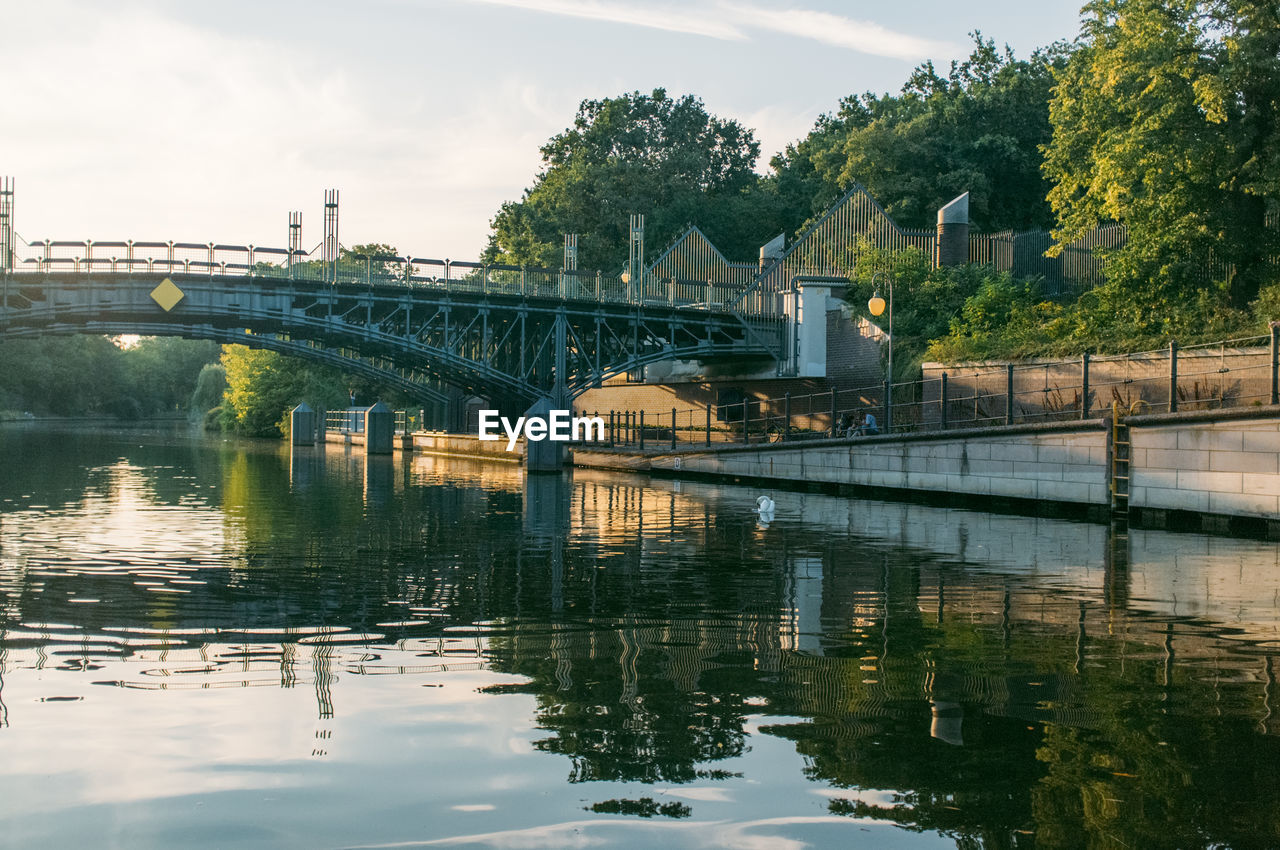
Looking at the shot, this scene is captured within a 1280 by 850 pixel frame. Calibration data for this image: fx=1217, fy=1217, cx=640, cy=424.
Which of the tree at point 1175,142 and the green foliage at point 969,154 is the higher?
the green foliage at point 969,154

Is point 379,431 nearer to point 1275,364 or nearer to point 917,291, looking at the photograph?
point 917,291

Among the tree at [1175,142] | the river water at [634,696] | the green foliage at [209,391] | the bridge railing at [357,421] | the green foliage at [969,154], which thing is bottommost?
the river water at [634,696]

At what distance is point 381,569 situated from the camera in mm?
14195

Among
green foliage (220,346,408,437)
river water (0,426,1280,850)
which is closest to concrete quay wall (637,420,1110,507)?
river water (0,426,1280,850)

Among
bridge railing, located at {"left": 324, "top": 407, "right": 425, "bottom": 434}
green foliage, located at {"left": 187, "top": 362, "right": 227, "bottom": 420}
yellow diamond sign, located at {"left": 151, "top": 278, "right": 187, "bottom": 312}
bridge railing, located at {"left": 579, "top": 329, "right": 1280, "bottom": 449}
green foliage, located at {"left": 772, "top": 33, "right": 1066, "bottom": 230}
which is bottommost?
bridge railing, located at {"left": 324, "top": 407, "right": 425, "bottom": 434}

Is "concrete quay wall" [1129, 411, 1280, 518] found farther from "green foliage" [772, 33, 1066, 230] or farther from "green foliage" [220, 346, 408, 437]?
"green foliage" [220, 346, 408, 437]

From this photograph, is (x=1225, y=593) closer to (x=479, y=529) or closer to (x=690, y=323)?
(x=479, y=529)

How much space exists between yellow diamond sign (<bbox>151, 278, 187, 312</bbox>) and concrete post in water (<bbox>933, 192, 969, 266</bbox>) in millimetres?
28120

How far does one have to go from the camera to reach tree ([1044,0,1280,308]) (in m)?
28.9

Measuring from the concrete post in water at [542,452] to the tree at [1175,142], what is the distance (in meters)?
17.3

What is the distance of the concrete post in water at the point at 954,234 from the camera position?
46.4 meters

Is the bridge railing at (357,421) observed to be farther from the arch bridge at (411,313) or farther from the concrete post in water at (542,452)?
the concrete post in water at (542,452)

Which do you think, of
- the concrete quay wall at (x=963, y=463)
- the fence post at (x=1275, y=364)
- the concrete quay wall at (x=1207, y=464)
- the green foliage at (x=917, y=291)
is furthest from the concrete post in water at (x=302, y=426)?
the fence post at (x=1275, y=364)

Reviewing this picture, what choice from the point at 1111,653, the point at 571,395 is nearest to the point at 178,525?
the point at 1111,653
